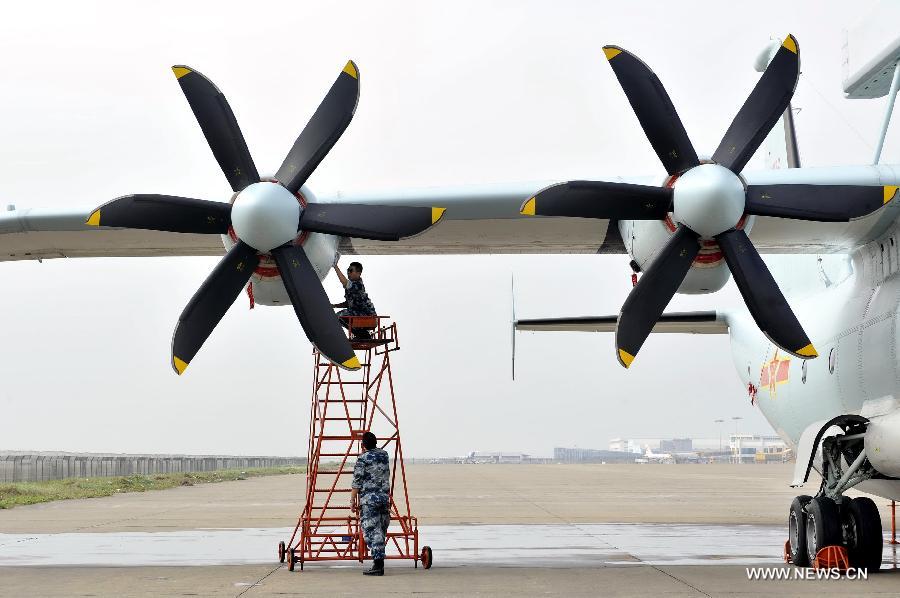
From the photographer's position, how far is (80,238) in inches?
650

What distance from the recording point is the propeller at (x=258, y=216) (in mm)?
13023

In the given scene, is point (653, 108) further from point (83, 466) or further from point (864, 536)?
point (83, 466)

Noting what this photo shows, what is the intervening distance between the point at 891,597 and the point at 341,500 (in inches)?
1073

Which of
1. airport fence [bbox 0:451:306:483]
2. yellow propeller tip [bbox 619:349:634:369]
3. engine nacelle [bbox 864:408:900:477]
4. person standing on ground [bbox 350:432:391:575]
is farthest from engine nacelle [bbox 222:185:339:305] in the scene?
airport fence [bbox 0:451:306:483]

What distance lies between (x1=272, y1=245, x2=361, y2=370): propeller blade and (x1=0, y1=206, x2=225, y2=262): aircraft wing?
3599 mm

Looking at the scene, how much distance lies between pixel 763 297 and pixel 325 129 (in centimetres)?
584

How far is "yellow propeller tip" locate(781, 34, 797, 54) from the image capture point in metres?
12.8

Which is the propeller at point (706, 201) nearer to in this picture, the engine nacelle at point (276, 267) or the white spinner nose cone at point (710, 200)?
the white spinner nose cone at point (710, 200)

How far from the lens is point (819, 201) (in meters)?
12.5

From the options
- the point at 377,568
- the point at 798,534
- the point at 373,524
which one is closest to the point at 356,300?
the point at 373,524

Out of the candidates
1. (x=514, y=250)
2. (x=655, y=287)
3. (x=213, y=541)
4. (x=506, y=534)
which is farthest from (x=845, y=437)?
(x=213, y=541)

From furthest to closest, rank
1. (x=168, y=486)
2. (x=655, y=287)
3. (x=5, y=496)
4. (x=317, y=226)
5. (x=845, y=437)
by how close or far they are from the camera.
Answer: (x=168, y=486) < (x=5, y=496) < (x=845, y=437) < (x=317, y=226) < (x=655, y=287)

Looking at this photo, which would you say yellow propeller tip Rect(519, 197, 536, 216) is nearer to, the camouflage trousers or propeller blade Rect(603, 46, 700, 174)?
propeller blade Rect(603, 46, 700, 174)

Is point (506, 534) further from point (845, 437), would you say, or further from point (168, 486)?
point (168, 486)
